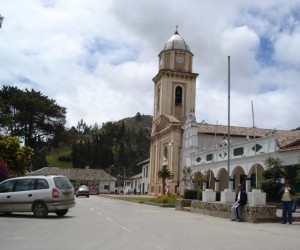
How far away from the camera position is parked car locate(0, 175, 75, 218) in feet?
57.6

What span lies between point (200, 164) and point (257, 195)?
27934mm

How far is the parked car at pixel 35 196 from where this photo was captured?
57.6 ft

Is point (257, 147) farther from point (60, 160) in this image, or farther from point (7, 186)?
point (60, 160)

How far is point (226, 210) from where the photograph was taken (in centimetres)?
2136

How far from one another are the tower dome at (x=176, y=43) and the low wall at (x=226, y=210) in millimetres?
38536

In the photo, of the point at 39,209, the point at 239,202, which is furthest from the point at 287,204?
the point at 39,209

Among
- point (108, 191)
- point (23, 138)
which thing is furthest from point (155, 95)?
point (108, 191)

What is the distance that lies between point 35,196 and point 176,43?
4994 cm

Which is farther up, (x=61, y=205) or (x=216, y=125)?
(x=216, y=125)

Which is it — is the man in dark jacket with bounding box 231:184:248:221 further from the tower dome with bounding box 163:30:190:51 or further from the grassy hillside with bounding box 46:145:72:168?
the grassy hillside with bounding box 46:145:72:168

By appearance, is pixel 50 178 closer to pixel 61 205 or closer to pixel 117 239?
pixel 61 205

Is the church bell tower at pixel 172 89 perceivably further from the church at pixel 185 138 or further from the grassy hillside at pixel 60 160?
the grassy hillside at pixel 60 160

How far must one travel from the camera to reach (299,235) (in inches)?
531

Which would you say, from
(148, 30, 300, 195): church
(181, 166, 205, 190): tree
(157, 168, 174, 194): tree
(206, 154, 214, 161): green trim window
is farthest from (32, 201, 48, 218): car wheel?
(157, 168, 174, 194): tree
